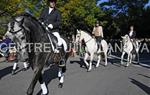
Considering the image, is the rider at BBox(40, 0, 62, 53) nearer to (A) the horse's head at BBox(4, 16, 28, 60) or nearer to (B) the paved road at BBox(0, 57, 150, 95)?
(B) the paved road at BBox(0, 57, 150, 95)

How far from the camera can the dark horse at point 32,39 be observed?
9836 mm

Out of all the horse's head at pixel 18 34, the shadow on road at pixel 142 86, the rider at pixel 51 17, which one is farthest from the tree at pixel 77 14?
the horse's head at pixel 18 34

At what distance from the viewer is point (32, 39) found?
34.4 ft

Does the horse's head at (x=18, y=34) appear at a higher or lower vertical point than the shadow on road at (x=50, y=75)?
higher

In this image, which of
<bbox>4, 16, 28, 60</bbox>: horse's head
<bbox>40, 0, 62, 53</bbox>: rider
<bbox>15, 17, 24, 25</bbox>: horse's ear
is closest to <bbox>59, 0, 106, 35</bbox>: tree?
<bbox>40, 0, 62, 53</bbox>: rider

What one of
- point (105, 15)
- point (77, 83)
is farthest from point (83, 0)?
point (77, 83)

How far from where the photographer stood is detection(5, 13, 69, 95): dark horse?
9.84 m

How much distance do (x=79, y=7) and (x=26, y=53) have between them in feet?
108

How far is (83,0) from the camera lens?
147ft

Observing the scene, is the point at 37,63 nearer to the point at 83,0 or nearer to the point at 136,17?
the point at 83,0

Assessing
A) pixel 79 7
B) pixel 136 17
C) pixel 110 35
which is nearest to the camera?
pixel 79 7

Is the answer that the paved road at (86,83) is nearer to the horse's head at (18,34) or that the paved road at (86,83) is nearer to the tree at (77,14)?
the horse's head at (18,34)

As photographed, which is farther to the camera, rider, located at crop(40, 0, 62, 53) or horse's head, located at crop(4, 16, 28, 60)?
rider, located at crop(40, 0, 62, 53)

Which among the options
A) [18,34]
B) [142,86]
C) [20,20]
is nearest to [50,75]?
[142,86]
